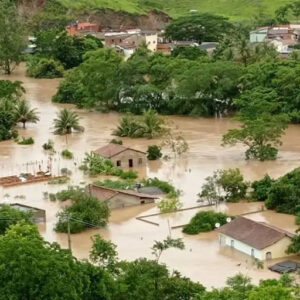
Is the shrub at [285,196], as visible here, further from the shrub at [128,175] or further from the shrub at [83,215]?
the shrub at [128,175]

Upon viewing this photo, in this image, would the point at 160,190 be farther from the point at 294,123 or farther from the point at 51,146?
the point at 294,123

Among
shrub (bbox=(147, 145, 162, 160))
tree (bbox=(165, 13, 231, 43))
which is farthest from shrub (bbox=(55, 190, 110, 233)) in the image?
tree (bbox=(165, 13, 231, 43))

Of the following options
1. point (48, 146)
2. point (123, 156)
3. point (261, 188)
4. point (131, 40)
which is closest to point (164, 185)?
point (261, 188)

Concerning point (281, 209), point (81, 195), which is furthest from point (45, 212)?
point (281, 209)

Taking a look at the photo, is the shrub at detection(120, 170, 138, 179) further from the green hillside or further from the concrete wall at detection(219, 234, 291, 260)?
the green hillside

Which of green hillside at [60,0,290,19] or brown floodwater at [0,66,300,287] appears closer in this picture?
brown floodwater at [0,66,300,287]

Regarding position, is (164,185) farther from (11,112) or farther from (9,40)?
(9,40)

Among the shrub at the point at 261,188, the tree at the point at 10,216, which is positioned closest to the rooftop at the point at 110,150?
the shrub at the point at 261,188
